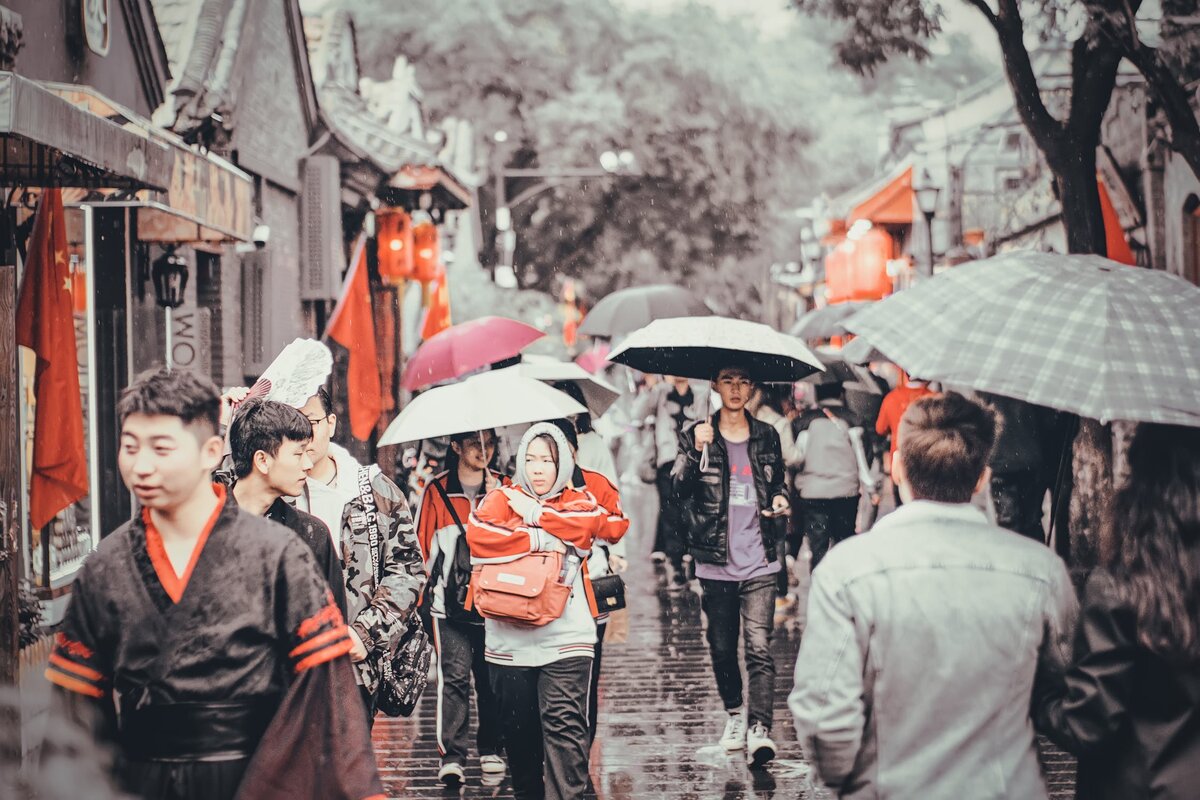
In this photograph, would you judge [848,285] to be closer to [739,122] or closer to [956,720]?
[739,122]

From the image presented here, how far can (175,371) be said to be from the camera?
3.84 metres

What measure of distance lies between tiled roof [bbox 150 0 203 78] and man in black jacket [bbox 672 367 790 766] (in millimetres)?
7475

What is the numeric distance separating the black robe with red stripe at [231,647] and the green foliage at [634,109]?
30.2 meters

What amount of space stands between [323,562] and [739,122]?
3248cm

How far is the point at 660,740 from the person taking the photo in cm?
810

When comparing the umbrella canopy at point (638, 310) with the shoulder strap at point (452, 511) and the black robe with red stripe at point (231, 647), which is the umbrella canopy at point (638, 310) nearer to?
the shoulder strap at point (452, 511)

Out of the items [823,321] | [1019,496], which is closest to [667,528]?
[1019,496]

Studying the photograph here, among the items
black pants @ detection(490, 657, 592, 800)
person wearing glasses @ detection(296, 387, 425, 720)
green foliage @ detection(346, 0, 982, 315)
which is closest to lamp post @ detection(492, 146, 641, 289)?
green foliage @ detection(346, 0, 982, 315)

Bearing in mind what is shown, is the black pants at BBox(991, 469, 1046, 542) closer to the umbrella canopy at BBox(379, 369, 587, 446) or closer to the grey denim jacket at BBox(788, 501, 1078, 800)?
the umbrella canopy at BBox(379, 369, 587, 446)

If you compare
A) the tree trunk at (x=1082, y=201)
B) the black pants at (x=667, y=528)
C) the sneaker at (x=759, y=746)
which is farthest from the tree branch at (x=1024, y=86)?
the sneaker at (x=759, y=746)

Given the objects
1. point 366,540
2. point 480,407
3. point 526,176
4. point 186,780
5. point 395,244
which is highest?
point 526,176

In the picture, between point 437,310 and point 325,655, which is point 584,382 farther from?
point 437,310

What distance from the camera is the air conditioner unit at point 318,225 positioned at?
57.1 ft

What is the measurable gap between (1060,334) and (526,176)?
3275 centimetres
